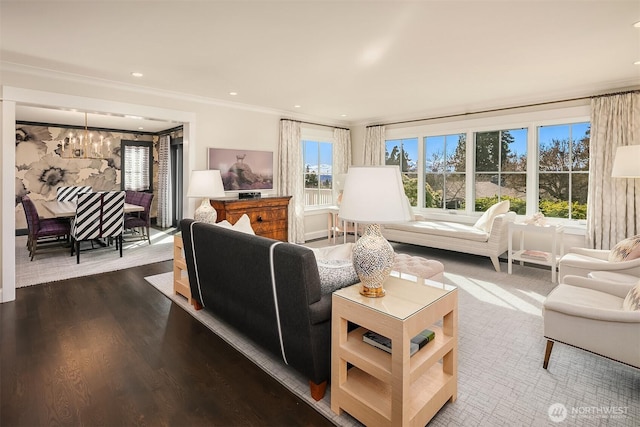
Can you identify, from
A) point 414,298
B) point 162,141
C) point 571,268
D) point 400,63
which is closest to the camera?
point 414,298

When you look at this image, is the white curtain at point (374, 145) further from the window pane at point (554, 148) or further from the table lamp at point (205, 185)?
the table lamp at point (205, 185)

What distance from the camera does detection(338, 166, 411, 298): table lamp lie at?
67.7 inches

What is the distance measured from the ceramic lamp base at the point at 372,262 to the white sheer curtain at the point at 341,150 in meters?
5.41

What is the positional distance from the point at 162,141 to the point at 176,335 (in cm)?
681

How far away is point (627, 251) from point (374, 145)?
4426 mm

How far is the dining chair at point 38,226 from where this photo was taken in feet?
15.7

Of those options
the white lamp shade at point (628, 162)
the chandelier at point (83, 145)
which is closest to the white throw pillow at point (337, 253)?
the white lamp shade at point (628, 162)

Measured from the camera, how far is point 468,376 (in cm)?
212

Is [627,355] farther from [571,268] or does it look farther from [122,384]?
[122,384]

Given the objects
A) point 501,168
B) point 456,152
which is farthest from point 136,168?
point 501,168

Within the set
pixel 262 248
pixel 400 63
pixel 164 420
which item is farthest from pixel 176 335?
pixel 400 63

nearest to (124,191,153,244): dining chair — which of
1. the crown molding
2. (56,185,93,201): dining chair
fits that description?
(56,185,93,201): dining chair

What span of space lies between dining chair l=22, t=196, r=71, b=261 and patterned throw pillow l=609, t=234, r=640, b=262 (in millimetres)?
6945

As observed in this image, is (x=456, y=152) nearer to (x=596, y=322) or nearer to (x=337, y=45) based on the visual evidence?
(x=337, y=45)
